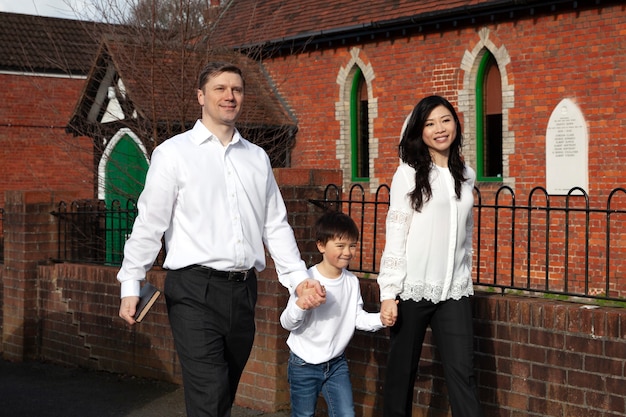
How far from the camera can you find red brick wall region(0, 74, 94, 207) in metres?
28.1

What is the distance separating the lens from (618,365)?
19.3 feet

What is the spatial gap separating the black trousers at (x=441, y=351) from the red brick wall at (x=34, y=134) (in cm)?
2270

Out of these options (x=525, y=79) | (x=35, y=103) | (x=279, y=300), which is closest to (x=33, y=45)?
(x=35, y=103)

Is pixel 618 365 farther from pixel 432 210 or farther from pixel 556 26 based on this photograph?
pixel 556 26

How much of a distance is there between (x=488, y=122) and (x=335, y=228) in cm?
1224

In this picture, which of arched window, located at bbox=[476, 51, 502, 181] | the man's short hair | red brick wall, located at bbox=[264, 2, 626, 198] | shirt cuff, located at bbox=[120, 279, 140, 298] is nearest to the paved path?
shirt cuff, located at bbox=[120, 279, 140, 298]

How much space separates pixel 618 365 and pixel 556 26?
10.7 meters

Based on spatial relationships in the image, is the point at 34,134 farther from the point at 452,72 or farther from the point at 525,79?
the point at 525,79

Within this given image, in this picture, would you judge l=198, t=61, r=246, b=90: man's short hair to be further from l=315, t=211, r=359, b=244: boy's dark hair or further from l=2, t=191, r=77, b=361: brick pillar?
l=2, t=191, r=77, b=361: brick pillar

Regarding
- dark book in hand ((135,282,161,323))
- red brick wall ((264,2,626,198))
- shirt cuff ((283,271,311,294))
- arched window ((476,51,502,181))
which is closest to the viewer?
dark book in hand ((135,282,161,323))

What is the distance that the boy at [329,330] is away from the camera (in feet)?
18.0

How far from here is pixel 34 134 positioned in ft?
94.1

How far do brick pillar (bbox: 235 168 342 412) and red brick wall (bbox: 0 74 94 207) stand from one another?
20.2 meters

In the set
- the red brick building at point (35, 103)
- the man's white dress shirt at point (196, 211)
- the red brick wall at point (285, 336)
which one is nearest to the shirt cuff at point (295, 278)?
the man's white dress shirt at point (196, 211)
